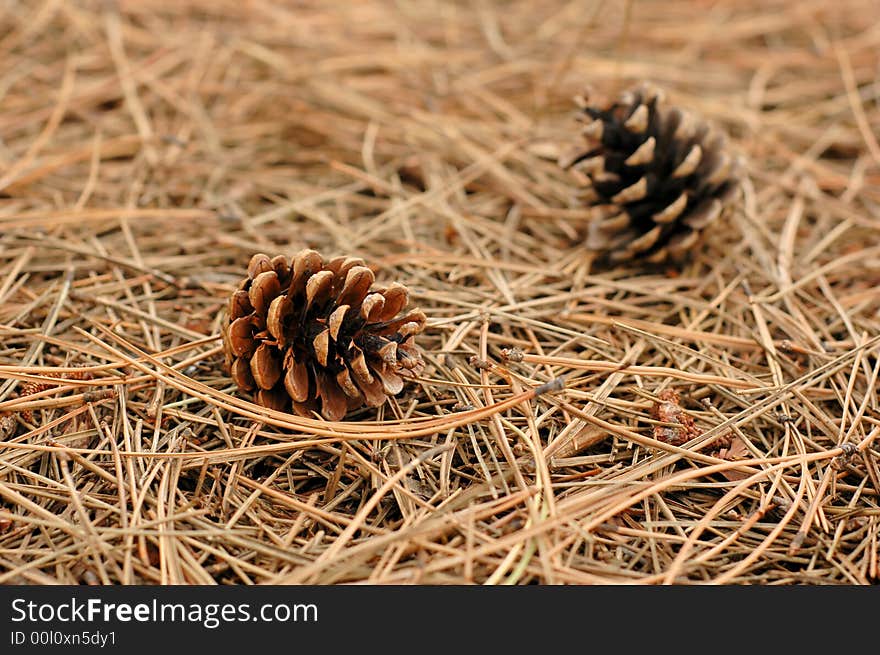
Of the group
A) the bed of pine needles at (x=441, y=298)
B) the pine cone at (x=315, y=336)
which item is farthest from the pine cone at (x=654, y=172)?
the pine cone at (x=315, y=336)

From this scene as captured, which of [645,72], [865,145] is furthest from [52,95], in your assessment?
[865,145]

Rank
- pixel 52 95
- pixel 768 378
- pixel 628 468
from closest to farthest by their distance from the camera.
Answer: pixel 628 468 < pixel 768 378 < pixel 52 95

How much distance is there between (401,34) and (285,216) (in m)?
0.88

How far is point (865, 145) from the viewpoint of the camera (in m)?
2.24

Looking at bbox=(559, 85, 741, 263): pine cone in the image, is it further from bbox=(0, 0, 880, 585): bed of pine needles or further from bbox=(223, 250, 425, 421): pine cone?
bbox=(223, 250, 425, 421): pine cone

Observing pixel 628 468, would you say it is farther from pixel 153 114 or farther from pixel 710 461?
pixel 153 114

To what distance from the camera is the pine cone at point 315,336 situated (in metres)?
1.37

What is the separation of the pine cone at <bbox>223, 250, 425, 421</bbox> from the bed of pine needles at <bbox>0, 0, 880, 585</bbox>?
0.06 meters

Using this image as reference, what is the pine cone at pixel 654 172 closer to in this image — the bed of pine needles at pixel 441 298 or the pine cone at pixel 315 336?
the bed of pine needles at pixel 441 298

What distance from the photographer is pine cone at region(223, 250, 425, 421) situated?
4.49ft

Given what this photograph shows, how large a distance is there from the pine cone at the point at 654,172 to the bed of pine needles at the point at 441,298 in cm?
9

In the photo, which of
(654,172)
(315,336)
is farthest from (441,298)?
(654,172)

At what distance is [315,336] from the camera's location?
140cm

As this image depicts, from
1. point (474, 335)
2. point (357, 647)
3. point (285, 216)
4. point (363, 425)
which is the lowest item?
point (357, 647)
